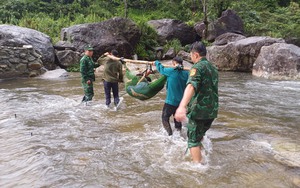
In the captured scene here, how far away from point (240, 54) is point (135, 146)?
38.9 feet

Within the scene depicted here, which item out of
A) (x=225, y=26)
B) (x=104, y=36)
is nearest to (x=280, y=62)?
(x=225, y=26)

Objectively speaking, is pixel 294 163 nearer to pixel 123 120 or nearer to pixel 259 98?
pixel 123 120

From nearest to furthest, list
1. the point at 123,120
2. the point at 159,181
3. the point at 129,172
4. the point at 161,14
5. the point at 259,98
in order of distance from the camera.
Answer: the point at 159,181, the point at 129,172, the point at 123,120, the point at 259,98, the point at 161,14

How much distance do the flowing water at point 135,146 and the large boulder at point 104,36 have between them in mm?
7831

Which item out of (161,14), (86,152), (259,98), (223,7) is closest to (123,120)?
(86,152)

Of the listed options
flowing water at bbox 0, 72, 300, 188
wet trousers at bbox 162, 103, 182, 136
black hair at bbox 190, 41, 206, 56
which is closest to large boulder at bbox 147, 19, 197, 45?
flowing water at bbox 0, 72, 300, 188

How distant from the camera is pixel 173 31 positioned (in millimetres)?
21531

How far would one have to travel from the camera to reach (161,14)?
27.6m

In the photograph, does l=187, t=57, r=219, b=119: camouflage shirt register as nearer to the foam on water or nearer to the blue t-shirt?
the blue t-shirt

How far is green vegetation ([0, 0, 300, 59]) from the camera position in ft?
64.4

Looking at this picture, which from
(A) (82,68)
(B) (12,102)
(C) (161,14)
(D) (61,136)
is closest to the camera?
(D) (61,136)

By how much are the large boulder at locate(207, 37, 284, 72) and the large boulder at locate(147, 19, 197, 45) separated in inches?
224

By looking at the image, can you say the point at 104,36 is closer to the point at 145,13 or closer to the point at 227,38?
the point at 227,38

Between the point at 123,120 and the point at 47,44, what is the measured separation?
9841mm
